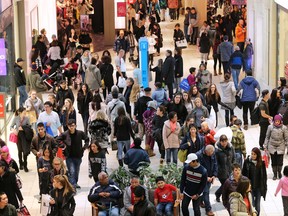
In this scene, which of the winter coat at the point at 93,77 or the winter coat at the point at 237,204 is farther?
the winter coat at the point at 93,77

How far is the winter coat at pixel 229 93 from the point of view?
2334cm

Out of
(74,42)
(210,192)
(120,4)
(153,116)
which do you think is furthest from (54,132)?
(120,4)

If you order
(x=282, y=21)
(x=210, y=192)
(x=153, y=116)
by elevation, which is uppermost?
(x=282, y=21)

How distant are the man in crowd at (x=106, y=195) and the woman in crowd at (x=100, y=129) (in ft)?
11.2

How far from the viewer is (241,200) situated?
1445cm

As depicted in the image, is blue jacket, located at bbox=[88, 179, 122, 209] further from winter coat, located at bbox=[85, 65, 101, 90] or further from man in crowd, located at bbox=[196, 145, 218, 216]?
winter coat, located at bbox=[85, 65, 101, 90]

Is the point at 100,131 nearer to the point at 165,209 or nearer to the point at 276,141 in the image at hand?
the point at 276,141

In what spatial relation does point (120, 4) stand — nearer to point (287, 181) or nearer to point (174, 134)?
point (174, 134)

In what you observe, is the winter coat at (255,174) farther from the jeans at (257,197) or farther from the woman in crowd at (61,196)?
the woman in crowd at (61,196)

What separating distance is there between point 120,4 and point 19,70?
588 inches

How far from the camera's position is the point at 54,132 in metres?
20.2

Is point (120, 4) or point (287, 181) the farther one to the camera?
point (120, 4)

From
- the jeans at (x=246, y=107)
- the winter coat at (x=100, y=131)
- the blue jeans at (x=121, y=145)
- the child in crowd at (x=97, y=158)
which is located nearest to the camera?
the child in crowd at (x=97, y=158)

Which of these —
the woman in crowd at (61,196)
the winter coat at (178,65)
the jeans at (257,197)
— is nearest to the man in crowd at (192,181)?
the jeans at (257,197)
